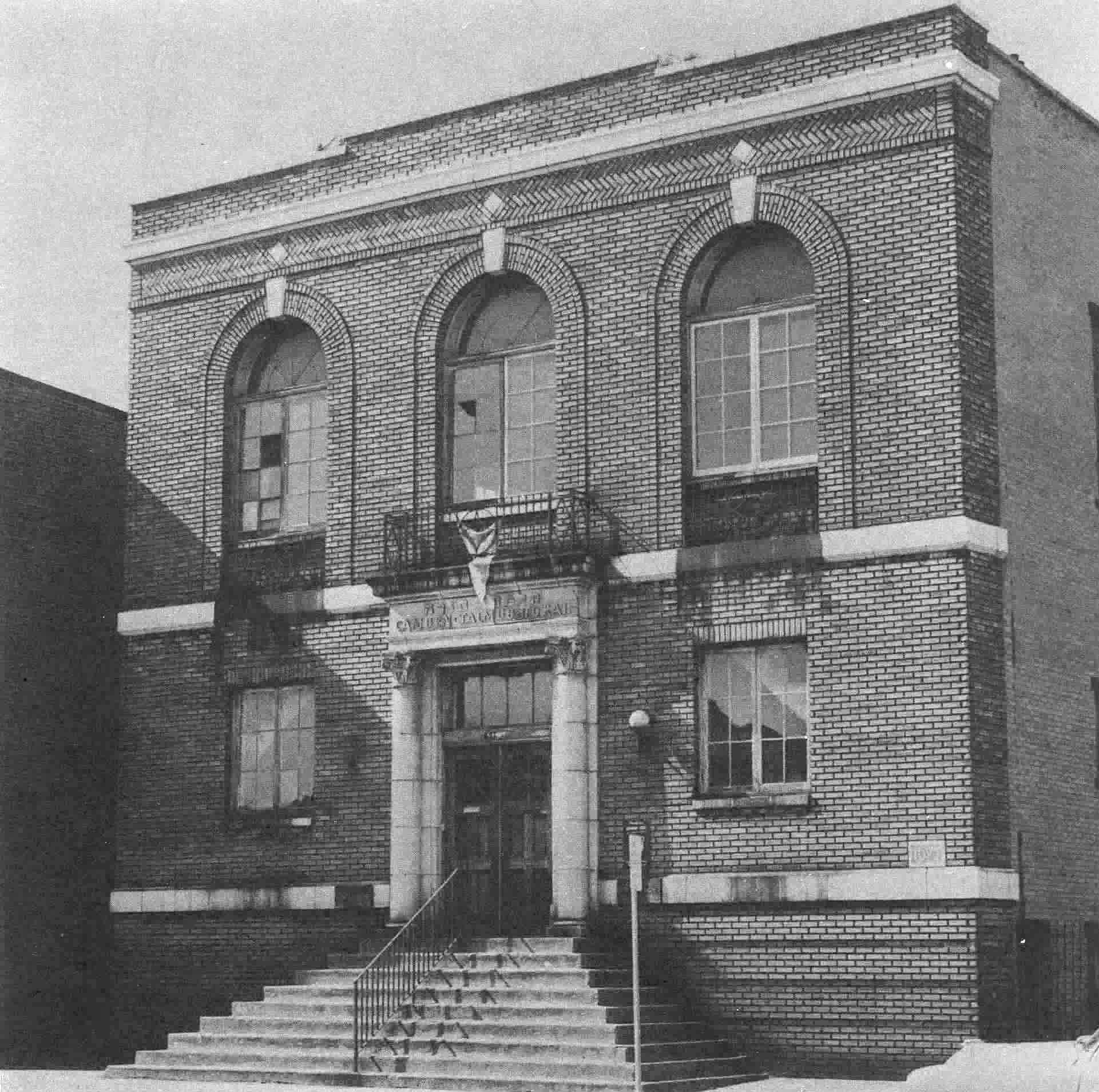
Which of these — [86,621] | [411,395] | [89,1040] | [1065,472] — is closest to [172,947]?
[89,1040]

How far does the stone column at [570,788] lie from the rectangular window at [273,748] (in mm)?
3658

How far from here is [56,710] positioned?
29547mm

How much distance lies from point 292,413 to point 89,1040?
8.47 m

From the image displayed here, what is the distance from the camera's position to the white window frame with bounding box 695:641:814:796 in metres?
23.0

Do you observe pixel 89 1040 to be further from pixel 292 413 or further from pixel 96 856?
pixel 292 413

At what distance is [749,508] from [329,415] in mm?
5844

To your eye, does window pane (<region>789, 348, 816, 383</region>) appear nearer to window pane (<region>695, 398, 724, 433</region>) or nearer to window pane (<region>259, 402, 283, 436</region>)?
window pane (<region>695, 398, 724, 433</region>)

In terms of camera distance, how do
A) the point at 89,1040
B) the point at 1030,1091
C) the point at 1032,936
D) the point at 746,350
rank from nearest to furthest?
the point at 1030,1091
the point at 1032,936
the point at 746,350
the point at 89,1040

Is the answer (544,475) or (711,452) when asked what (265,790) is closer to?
(544,475)

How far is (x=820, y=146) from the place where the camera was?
2361 cm

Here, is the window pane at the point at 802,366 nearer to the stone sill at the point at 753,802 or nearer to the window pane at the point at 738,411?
the window pane at the point at 738,411

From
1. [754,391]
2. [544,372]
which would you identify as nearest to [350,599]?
[544,372]

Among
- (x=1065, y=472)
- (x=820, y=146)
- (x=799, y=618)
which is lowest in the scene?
(x=799, y=618)

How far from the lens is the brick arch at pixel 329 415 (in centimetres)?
2653
